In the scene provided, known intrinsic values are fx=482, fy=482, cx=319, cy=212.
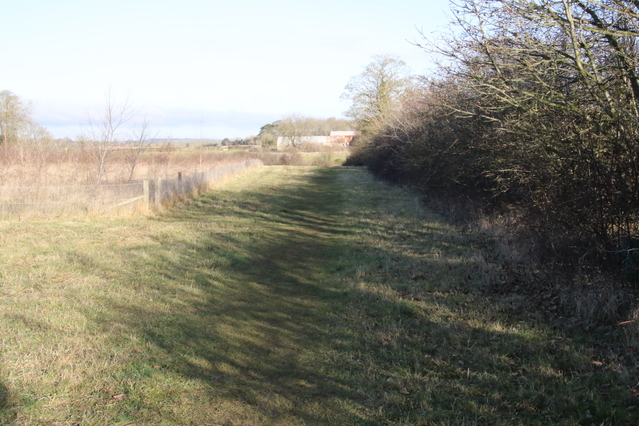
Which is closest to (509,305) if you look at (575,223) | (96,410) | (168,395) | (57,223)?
(575,223)

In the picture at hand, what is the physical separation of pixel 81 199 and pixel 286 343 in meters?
11.6

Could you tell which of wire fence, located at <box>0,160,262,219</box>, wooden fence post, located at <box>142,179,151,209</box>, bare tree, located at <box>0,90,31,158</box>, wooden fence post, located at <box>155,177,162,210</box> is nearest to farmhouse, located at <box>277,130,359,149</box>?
bare tree, located at <box>0,90,31,158</box>

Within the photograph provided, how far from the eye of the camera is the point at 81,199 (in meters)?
14.7

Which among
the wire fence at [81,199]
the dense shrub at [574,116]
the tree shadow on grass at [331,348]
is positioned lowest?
the tree shadow on grass at [331,348]

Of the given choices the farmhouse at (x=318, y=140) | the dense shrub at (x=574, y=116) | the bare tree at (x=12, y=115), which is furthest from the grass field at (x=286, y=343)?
the farmhouse at (x=318, y=140)

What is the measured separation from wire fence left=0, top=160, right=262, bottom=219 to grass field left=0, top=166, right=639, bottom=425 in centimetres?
401

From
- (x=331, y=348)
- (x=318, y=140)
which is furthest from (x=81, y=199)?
(x=318, y=140)

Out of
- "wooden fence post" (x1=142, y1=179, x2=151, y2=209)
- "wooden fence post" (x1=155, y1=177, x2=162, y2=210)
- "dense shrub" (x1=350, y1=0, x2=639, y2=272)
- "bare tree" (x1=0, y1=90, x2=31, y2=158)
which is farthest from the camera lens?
"bare tree" (x1=0, y1=90, x2=31, y2=158)

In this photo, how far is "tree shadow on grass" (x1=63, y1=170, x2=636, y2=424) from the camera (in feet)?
13.5

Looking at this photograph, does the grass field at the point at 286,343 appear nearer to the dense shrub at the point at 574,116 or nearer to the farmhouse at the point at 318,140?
the dense shrub at the point at 574,116

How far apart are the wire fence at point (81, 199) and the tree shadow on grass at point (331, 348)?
5838 mm

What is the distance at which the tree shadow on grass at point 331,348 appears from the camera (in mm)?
4129

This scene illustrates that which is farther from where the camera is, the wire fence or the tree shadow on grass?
the wire fence

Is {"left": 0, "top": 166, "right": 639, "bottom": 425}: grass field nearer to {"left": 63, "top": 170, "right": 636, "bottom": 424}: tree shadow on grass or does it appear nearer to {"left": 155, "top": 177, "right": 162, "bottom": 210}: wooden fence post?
{"left": 63, "top": 170, "right": 636, "bottom": 424}: tree shadow on grass
